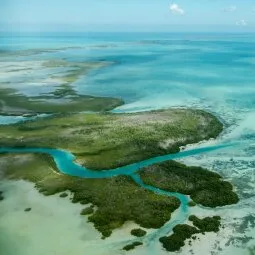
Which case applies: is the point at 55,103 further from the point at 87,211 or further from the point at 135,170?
the point at 87,211

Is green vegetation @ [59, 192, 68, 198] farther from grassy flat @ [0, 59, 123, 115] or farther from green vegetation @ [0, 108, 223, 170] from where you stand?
grassy flat @ [0, 59, 123, 115]

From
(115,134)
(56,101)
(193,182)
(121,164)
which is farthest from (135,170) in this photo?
(56,101)

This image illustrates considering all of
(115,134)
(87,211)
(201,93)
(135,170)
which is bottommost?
(87,211)

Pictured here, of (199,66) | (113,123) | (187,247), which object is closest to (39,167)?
(113,123)

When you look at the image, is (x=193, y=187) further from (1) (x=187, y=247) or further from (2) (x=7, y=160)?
(2) (x=7, y=160)

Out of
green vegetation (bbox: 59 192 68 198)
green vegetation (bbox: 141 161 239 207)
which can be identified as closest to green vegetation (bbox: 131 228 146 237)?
green vegetation (bbox: 141 161 239 207)

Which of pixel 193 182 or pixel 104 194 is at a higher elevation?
pixel 193 182
